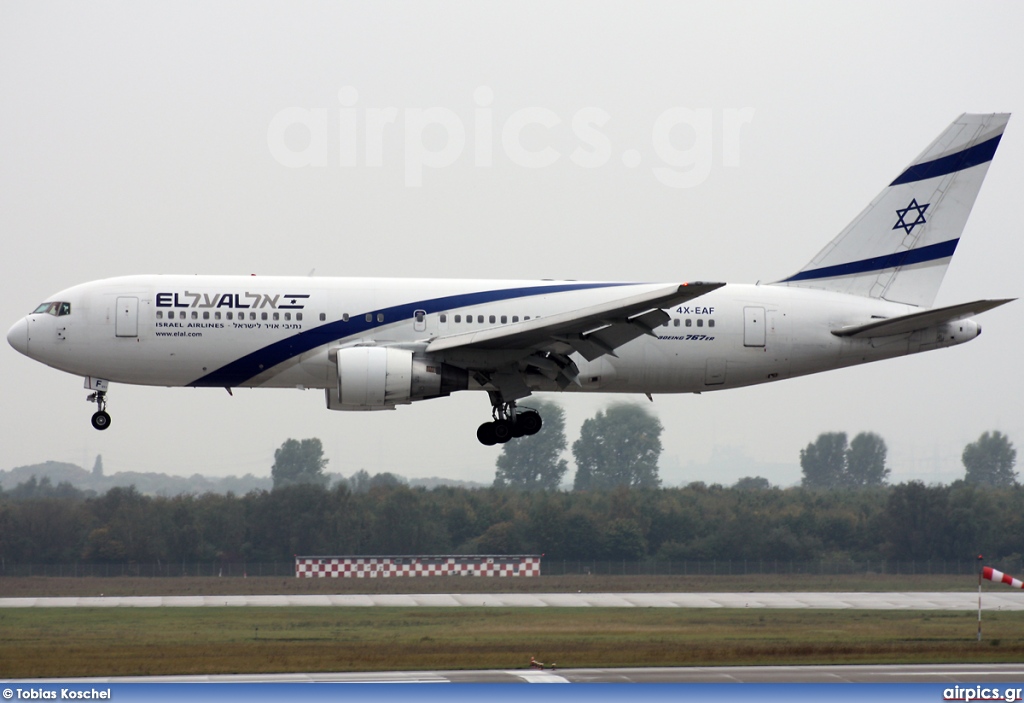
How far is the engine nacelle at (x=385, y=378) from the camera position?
32.8 metres

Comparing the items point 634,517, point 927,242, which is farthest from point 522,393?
point 634,517

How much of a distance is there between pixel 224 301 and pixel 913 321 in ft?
61.8

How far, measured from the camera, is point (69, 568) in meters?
57.0

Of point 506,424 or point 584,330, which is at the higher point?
point 584,330

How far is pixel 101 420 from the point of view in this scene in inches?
1395

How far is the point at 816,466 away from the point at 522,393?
128 feet

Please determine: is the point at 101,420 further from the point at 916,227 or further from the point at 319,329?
the point at 916,227

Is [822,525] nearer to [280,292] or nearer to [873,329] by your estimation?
[873,329]

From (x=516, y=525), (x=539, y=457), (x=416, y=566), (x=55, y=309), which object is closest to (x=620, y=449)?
(x=539, y=457)

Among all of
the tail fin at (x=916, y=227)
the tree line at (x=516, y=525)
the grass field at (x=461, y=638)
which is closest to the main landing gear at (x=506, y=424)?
the grass field at (x=461, y=638)

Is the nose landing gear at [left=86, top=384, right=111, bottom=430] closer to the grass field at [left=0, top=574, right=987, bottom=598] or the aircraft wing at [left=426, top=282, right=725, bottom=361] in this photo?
the aircraft wing at [left=426, top=282, right=725, bottom=361]

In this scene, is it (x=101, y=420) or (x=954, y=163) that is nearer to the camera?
(x=101, y=420)

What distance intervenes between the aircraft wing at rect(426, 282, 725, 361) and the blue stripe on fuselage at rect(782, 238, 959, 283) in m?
7.33

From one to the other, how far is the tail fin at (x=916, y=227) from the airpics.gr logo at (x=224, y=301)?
1482 cm
